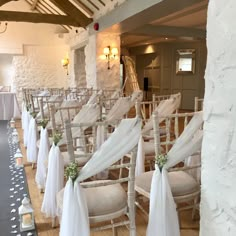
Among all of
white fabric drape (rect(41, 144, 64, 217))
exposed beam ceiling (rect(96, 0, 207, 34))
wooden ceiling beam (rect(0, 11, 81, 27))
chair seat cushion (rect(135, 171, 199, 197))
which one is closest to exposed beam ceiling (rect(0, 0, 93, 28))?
wooden ceiling beam (rect(0, 11, 81, 27))

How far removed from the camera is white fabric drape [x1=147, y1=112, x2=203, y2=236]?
1.61m

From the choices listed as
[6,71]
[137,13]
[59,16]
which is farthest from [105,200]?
[6,71]

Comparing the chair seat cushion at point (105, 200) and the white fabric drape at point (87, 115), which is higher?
the white fabric drape at point (87, 115)

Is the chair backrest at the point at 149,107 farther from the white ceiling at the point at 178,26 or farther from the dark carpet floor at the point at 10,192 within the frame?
the white ceiling at the point at 178,26

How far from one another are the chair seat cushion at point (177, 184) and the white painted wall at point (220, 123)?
593 millimetres

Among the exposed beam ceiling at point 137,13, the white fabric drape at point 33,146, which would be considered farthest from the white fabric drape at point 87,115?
the exposed beam ceiling at point 137,13

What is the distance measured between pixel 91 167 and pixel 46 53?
29.8 feet

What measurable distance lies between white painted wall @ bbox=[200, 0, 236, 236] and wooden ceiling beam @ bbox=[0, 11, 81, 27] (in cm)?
663

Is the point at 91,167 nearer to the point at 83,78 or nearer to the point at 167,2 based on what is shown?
the point at 167,2

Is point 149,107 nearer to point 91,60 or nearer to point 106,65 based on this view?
point 106,65

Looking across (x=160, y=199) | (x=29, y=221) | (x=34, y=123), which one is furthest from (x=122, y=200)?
(x=34, y=123)

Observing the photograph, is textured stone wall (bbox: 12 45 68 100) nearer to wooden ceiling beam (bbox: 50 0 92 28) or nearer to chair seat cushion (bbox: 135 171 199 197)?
wooden ceiling beam (bbox: 50 0 92 28)

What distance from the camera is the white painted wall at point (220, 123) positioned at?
1.06 m

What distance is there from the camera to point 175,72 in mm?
10469
